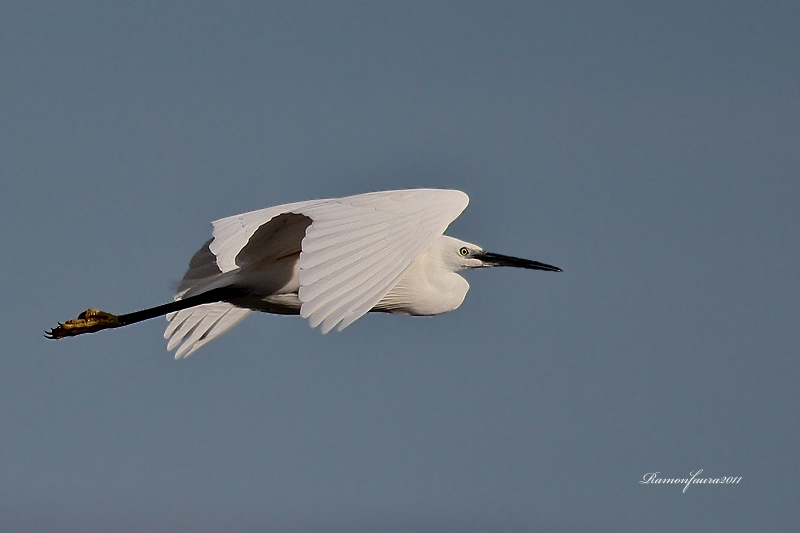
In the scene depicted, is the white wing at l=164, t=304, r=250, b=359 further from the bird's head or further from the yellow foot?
the bird's head

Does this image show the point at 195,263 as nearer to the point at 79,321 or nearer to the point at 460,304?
the point at 79,321

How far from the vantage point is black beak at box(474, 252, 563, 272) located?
→ 1004 cm

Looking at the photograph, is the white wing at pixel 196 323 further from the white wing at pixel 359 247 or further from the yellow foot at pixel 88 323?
the white wing at pixel 359 247

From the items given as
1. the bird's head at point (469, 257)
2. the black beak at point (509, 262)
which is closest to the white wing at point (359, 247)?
the bird's head at point (469, 257)

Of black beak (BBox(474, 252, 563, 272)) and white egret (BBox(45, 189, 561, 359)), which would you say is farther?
black beak (BBox(474, 252, 563, 272))

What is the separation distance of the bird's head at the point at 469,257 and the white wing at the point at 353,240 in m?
1.79

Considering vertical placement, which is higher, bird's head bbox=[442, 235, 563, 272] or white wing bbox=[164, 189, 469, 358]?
bird's head bbox=[442, 235, 563, 272]

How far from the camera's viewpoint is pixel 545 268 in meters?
10.5

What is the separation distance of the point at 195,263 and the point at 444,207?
9.53ft

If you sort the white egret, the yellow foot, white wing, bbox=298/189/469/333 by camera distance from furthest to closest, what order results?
the yellow foot → the white egret → white wing, bbox=298/189/469/333

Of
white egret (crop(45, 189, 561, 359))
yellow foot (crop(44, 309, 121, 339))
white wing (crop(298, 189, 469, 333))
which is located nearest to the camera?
white wing (crop(298, 189, 469, 333))

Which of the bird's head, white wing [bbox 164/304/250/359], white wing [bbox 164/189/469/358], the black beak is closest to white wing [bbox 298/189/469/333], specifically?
white wing [bbox 164/189/469/358]

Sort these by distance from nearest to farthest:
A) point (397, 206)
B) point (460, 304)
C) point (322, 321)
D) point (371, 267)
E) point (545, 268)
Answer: point (322, 321), point (371, 267), point (397, 206), point (460, 304), point (545, 268)

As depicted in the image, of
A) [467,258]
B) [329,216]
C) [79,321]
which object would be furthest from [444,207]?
[79,321]
